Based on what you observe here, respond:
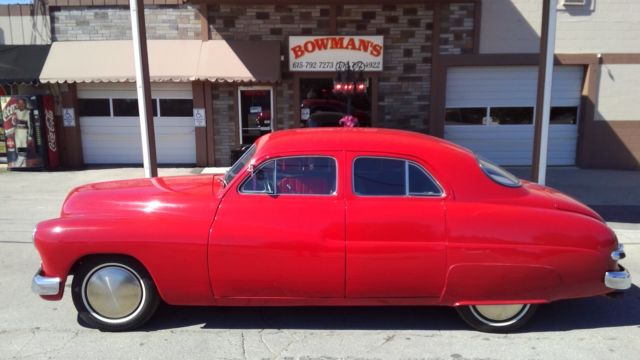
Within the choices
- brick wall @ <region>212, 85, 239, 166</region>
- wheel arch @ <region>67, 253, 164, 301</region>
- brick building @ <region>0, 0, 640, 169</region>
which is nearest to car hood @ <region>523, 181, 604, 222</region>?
wheel arch @ <region>67, 253, 164, 301</region>

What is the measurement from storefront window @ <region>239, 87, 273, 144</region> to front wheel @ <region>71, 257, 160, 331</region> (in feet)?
28.8

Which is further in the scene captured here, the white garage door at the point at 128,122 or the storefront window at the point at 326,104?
the white garage door at the point at 128,122

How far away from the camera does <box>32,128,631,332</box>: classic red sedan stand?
3756 mm

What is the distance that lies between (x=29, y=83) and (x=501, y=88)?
11629 mm

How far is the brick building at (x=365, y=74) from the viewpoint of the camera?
1194 cm

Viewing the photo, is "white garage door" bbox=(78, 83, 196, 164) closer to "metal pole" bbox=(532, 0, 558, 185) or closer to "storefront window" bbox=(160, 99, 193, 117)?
"storefront window" bbox=(160, 99, 193, 117)

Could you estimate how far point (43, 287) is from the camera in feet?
12.6

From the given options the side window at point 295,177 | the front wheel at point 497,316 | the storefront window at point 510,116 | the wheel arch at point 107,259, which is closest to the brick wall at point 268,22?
the storefront window at point 510,116

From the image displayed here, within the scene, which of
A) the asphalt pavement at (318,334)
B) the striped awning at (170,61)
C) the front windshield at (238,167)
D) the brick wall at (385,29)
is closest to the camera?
the asphalt pavement at (318,334)

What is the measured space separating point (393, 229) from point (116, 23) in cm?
1111

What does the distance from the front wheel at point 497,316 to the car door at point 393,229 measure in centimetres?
41

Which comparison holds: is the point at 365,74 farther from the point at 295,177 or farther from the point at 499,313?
the point at 499,313

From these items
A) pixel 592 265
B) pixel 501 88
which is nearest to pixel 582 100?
pixel 501 88

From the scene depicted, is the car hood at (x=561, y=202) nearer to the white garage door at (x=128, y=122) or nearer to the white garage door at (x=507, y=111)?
the white garage door at (x=507, y=111)
